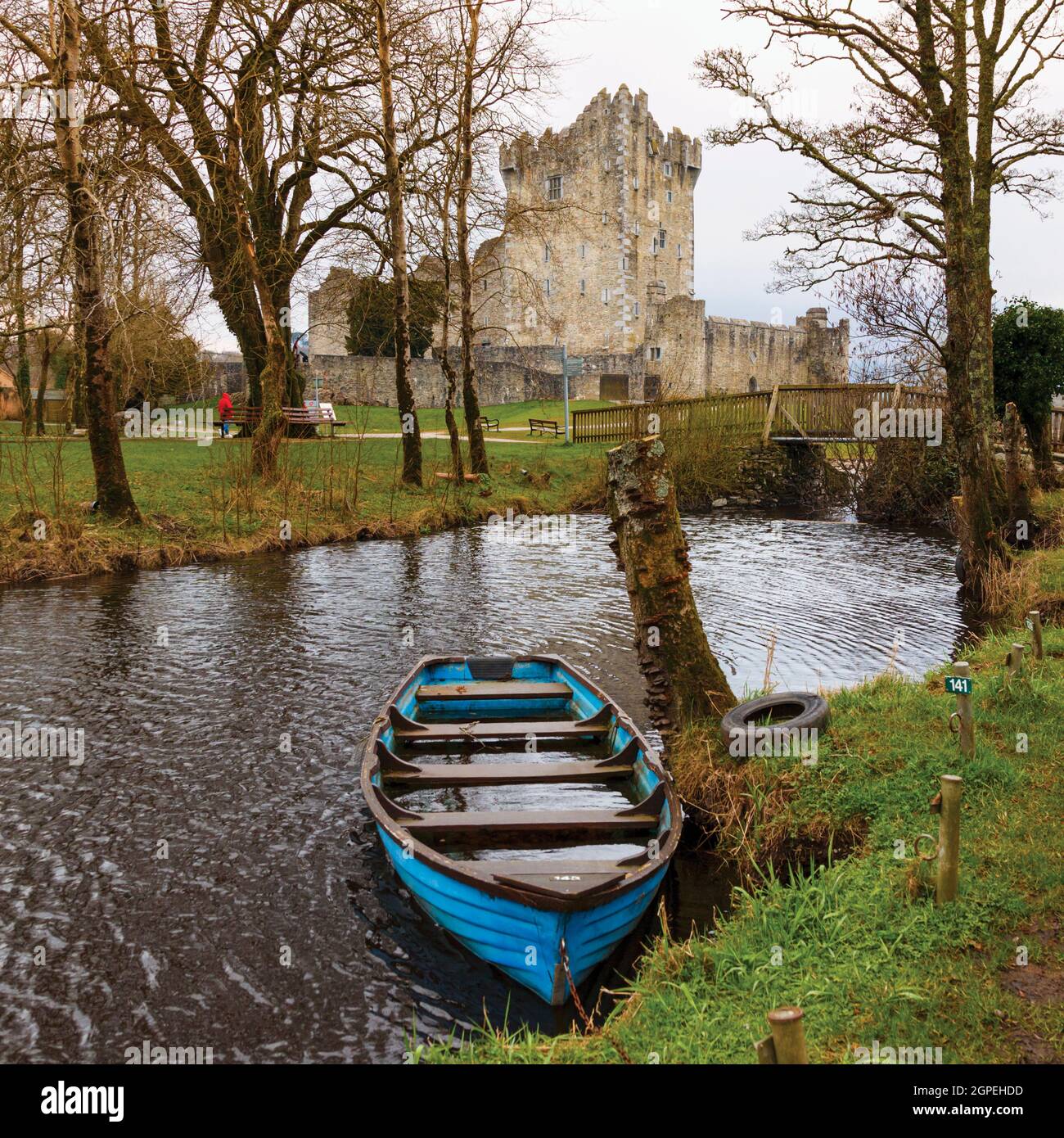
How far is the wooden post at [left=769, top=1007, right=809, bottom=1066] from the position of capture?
2869 mm

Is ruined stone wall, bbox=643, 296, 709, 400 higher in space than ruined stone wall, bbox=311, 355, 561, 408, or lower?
higher

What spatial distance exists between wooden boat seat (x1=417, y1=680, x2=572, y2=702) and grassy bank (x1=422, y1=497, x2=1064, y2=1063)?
1.72 meters

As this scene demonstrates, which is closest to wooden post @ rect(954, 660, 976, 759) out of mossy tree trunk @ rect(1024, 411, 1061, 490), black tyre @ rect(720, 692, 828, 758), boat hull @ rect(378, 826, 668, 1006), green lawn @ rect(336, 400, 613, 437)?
black tyre @ rect(720, 692, 828, 758)

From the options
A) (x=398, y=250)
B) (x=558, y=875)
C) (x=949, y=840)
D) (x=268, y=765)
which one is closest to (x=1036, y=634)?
(x=949, y=840)

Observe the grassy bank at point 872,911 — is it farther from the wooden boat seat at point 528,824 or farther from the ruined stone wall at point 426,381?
the ruined stone wall at point 426,381

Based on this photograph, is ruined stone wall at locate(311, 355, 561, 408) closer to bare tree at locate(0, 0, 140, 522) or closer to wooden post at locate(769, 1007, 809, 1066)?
bare tree at locate(0, 0, 140, 522)

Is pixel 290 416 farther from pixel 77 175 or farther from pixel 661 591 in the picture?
pixel 661 591

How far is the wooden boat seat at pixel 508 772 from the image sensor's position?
6.82 meters

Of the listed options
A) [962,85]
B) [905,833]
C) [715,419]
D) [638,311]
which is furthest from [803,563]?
[638,311]

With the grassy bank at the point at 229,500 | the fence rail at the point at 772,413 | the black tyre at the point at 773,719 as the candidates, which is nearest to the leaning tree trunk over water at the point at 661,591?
the black tyre at the point at 773,719

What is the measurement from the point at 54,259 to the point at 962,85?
13.3 meters

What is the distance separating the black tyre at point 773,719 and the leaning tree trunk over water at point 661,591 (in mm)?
311

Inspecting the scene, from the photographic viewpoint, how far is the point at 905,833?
563cm

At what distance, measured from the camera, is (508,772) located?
22.5 feet
